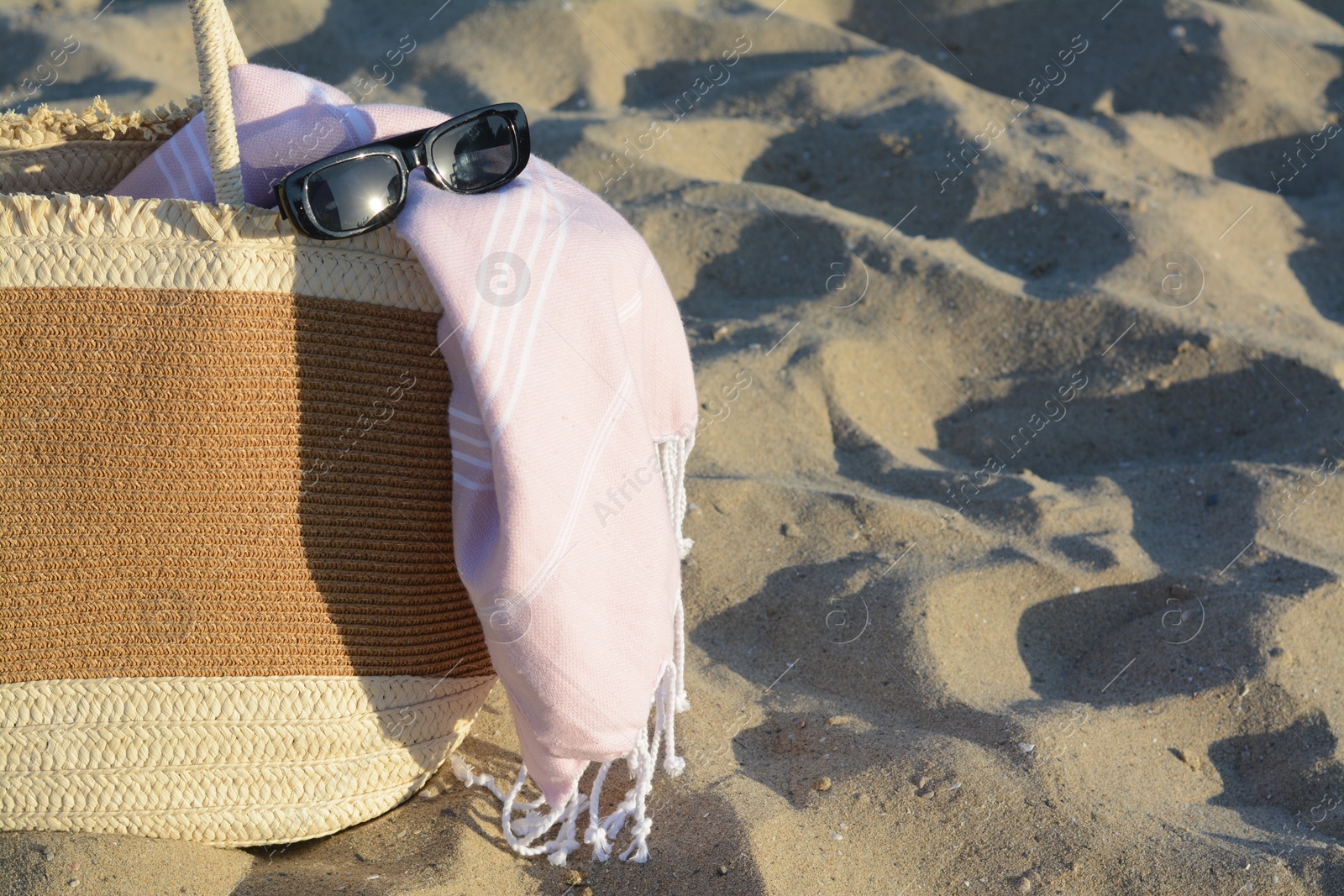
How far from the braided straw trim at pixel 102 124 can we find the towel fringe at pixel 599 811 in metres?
1.19

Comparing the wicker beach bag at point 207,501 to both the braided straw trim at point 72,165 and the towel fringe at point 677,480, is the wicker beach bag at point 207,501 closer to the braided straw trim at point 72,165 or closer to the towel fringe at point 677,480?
the braided straw trim at point 72,165

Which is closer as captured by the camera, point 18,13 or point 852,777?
point 852,777

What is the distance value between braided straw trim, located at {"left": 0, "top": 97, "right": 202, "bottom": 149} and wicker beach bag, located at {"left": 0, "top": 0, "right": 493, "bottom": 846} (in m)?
0.25

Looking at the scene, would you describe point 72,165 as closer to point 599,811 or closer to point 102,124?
point 102,124

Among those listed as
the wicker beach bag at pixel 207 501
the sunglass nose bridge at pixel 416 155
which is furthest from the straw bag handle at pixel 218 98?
the sunglass nose bridge at pixel 416 155

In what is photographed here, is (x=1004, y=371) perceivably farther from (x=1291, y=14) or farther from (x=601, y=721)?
(x=1291, y=14)

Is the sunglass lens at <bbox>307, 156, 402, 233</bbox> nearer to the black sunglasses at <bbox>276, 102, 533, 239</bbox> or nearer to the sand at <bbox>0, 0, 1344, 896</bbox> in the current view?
the black sunglasses at <bbox>276, 102, 533, 239</bbox>

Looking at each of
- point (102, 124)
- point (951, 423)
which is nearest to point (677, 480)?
point (102, 124)

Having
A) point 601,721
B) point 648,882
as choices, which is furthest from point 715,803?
point 601,721

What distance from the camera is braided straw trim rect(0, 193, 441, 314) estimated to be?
1.41m

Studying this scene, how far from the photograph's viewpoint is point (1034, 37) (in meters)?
4.39

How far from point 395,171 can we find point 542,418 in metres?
0.38

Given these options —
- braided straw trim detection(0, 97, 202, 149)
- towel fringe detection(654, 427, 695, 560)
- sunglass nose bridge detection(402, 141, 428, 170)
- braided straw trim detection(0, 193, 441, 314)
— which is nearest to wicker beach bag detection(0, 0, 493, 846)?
braided straw trim detection(0, 193, 441, 314)

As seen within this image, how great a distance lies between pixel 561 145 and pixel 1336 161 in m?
2.71
